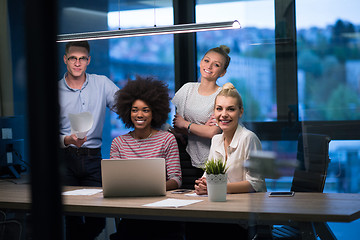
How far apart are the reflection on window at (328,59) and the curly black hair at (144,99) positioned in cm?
149

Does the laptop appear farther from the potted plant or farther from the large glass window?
the large glass window

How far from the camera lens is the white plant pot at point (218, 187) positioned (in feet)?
6.98

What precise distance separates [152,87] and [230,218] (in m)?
1.38

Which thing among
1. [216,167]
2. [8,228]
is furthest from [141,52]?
[216,167]

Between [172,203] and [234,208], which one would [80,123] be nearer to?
[172,203]

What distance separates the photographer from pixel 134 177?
2.35 metres

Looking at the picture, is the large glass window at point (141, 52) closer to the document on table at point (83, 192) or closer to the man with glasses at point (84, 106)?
the man with glasses at point (84, 106)

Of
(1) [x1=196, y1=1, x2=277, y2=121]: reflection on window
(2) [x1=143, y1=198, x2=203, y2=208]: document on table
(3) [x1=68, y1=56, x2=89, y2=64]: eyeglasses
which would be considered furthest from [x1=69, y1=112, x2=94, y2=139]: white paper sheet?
(1) [x1=196, y1=1, x2=277, y2=121]: reflection on window

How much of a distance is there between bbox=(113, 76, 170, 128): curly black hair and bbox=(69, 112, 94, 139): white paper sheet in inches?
9.7

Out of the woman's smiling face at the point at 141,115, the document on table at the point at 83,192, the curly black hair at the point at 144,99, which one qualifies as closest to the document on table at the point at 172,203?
the document on table at the point at 83,192

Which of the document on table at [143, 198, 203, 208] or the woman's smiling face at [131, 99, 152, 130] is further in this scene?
the woman's smiling face at [131, 99, 152, 130]

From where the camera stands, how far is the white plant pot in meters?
2.13

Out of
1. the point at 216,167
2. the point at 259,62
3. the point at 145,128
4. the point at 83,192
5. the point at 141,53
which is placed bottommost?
the point at 83,192

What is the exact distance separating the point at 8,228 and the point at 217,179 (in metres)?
1.24
